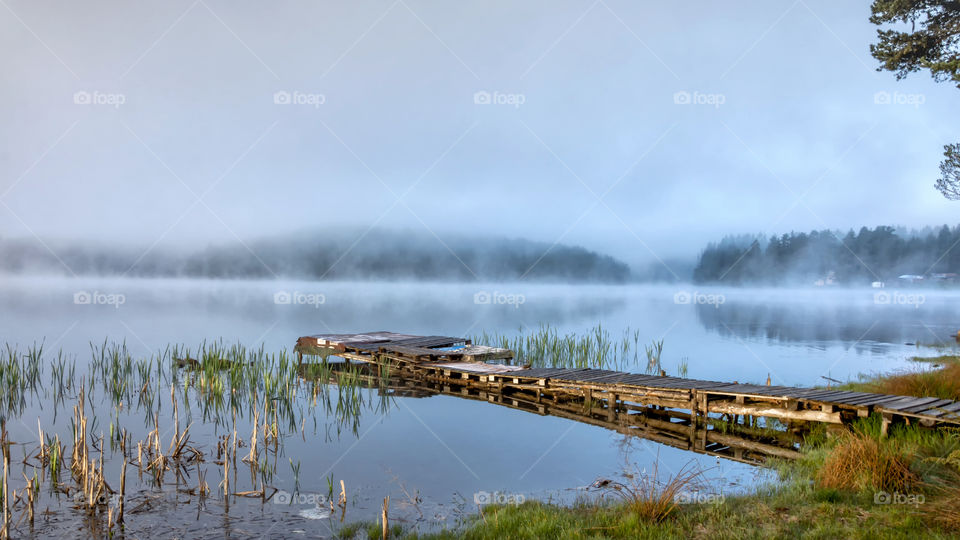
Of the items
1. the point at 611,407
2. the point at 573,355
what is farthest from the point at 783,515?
the point at 573,355

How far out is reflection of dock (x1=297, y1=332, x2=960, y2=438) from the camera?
11391 millimetres

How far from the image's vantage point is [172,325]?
43.4 metres

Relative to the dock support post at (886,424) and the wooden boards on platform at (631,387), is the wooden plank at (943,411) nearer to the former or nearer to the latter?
the wooden boards on platform at (631,387)

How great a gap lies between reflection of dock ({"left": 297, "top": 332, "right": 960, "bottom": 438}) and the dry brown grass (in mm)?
2911

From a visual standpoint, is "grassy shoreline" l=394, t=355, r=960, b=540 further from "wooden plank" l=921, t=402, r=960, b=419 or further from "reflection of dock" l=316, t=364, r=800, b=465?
→ "reflection of dock" l=316, t=364, r=800, b=465

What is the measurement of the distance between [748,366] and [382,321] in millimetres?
29114

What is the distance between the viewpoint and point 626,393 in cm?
1495

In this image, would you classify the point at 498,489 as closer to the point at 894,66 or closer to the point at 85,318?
the point at 894,66

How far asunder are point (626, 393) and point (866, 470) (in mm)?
7207

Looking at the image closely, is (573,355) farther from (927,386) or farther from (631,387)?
(927,386)

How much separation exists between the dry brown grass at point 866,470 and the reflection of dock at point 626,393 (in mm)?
2911

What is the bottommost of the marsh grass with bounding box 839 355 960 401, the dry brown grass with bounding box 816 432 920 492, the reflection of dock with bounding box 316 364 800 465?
the reflection of dock with bounding box 316 364 800 465

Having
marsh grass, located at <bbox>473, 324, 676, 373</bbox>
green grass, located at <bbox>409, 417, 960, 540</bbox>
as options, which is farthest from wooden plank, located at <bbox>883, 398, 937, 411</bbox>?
marsh grass, located at <bbox>473, 324, 676, 373</bbox>

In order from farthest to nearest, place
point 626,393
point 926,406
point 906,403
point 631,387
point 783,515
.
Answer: point 626,393, point 631,387, point 906,403, point 926,406, point 783,515
